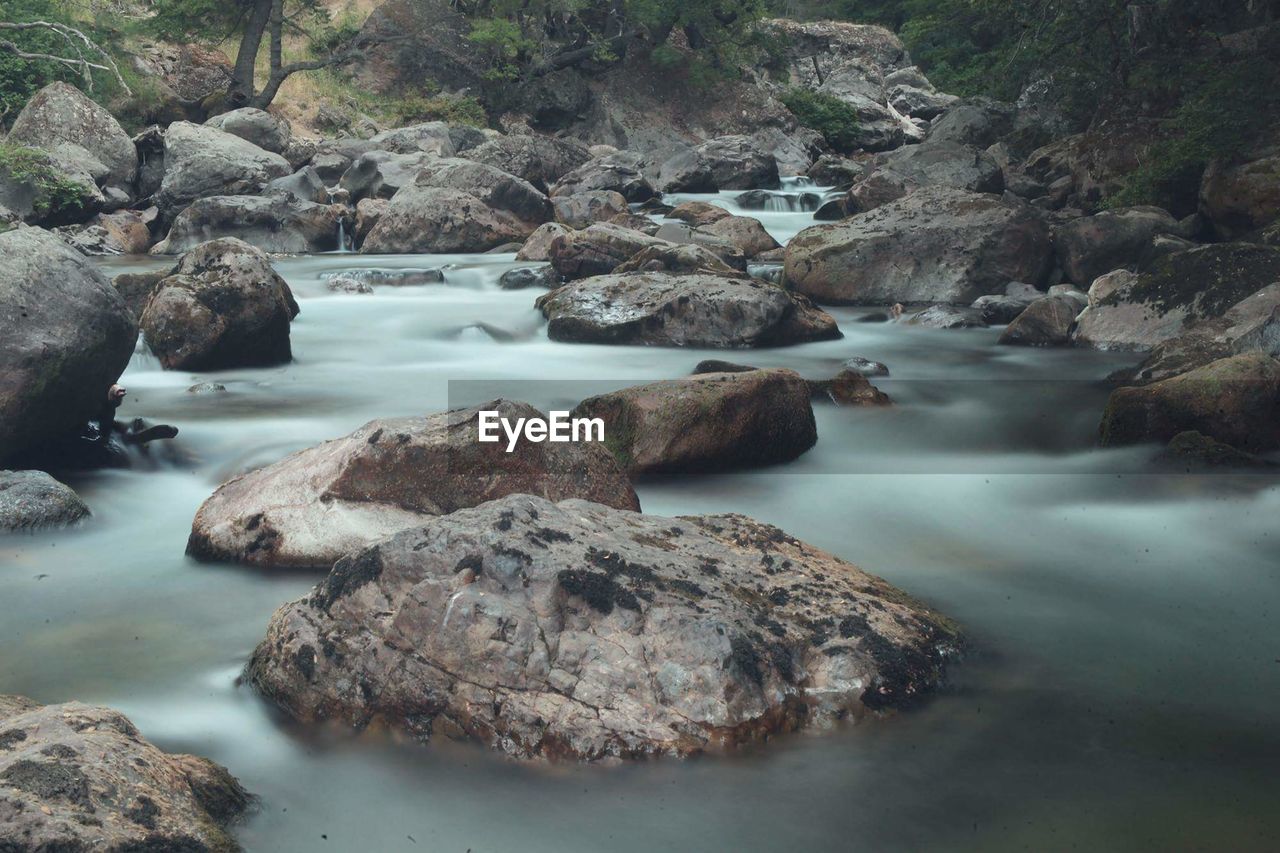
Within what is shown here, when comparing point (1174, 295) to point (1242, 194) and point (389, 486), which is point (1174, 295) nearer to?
point (1242, 194)

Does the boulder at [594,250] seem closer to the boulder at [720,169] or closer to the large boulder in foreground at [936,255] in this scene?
the large boulder in foreground at [936,255]

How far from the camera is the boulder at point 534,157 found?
24203mm

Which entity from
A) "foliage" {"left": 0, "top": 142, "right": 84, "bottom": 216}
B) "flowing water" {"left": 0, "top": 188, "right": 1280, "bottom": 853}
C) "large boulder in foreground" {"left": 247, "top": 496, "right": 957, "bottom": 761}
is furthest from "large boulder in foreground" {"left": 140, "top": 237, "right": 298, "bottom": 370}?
"foliage" {"left": 0, "top": 142, "right": 84, "bottom": 216}

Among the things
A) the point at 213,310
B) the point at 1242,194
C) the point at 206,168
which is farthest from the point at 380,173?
the point at 1242,194

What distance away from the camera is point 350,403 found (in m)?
9.48

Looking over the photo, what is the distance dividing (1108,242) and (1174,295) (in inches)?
130

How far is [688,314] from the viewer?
11.6 m

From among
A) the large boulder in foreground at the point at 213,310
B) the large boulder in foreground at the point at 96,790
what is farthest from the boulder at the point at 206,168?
the large boulder in foreground at the point at 96,790

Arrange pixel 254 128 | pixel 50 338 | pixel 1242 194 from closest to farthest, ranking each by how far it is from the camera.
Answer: pixel 50 338 < pixel 1242 194 < pixel 254 128

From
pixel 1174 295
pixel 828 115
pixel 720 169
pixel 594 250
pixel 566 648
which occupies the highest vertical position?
pixel 828 115

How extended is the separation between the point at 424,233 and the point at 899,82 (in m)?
26.9

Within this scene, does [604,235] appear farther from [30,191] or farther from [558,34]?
[558,34]

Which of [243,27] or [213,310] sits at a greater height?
[243,27]

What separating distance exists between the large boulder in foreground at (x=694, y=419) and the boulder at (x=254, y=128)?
20177 millimetres
